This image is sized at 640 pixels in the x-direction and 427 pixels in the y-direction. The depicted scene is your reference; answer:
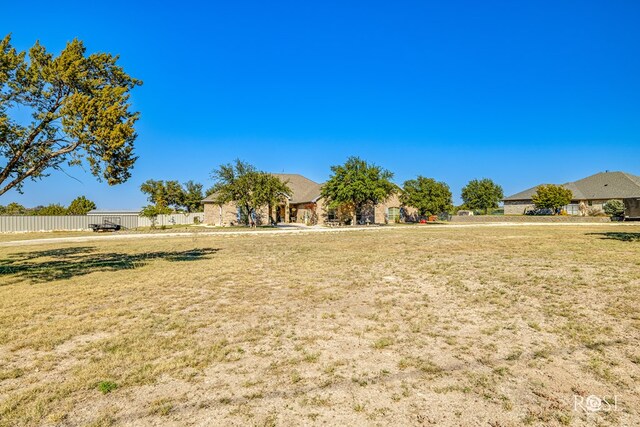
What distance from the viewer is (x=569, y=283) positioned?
320 inches

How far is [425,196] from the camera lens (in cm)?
4456

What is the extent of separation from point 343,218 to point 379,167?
7071 mm

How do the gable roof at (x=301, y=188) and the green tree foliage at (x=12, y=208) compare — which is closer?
the gable roof at (x=301, y=188)

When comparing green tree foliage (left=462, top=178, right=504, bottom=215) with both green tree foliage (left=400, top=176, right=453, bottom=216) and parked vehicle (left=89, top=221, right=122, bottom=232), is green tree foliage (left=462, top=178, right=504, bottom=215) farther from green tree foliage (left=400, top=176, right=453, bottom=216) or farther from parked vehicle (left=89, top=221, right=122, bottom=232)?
parked vehicle (left=89, top=221, right=122, bottom=232)

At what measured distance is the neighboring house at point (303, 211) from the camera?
4059 cm

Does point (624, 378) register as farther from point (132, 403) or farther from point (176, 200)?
point (176, 200)

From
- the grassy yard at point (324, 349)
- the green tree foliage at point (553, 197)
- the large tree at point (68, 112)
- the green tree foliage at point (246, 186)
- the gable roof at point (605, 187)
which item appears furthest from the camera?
the gable roof at point (605, 187)

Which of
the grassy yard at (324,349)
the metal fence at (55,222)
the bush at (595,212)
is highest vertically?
the metal fence at (55,222)

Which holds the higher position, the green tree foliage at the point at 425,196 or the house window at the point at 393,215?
the green tree foliage at the point at 425,196

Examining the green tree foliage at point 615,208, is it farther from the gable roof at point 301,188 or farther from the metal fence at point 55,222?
the metal fence at point 55,222

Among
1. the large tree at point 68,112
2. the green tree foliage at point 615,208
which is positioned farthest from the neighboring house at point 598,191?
the large tree at point 68,112

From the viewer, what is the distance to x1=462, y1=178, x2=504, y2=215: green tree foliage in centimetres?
7100

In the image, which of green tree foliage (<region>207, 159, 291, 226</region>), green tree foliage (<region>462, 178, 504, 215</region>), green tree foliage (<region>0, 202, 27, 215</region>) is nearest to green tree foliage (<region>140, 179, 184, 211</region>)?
green tree foliage (<region>0, 202, 27, 215</region>)

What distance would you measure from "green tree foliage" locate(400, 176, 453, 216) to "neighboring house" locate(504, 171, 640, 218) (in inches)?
823
